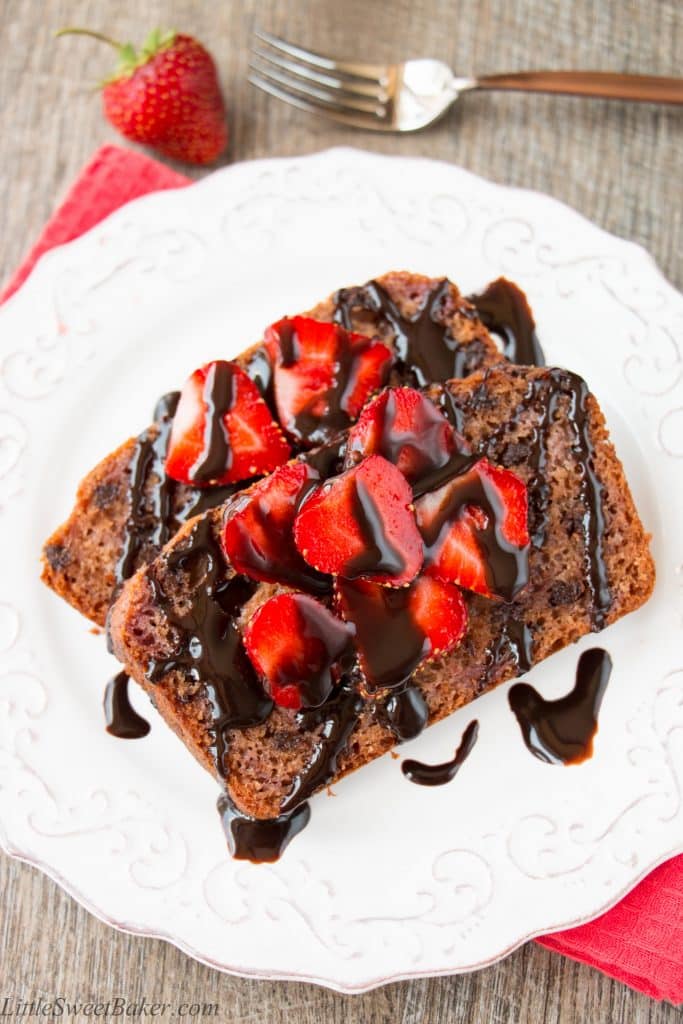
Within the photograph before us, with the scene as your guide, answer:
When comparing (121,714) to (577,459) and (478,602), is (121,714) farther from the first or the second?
(577,459)

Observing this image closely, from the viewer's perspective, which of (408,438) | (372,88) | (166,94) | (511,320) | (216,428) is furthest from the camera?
(372,88)

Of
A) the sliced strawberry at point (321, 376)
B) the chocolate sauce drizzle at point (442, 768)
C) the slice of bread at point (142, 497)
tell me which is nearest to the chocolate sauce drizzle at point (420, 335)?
the slice of bread at point (142, 497)

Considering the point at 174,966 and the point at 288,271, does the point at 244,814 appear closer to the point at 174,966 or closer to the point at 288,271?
the point at 174,966

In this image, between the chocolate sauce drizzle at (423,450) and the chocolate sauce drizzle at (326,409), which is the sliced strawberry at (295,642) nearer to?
the chocolate sauce drizzle at (423,450)

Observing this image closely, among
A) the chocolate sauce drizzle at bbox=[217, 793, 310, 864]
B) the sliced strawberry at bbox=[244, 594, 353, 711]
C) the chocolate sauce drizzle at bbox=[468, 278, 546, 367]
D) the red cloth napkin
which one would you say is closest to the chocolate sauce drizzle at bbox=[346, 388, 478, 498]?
the sliced strawberry at bbox=[244, 594, 353, 711]

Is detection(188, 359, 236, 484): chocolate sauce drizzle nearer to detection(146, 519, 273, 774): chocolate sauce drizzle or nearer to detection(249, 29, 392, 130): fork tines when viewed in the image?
detection(146, 519, 273, 774): chocolate sauce drizzle

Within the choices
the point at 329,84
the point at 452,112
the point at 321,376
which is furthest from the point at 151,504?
the point at 452,112
